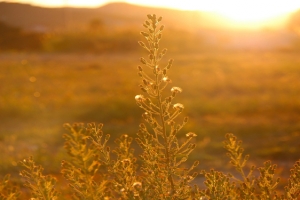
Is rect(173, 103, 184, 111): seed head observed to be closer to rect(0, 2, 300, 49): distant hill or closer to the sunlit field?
the sunlit field

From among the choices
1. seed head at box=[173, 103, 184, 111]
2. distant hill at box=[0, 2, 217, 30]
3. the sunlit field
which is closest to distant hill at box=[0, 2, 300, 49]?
distant hill at box=[0, 2, 217, 30]

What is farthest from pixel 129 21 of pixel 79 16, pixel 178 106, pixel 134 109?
pixel 178 106

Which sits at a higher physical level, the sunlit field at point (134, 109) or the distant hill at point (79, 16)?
the sunlit field at point (134, 109)

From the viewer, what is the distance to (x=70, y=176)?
2.55 meters

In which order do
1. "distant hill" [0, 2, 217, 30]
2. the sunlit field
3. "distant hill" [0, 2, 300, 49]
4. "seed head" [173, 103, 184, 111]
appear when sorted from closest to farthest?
"seed head" [173, 103, 184, 111] → the sunlit field → "distant hill" [0, 2, 300, 49] → "distant hill" [0, 2, 217, 30]

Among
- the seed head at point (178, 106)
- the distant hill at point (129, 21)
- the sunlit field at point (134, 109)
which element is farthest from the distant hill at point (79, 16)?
the seed head at point (178, 106)

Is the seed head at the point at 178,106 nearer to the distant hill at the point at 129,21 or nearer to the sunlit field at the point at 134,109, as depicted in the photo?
the sunlit field at the point at 134,109

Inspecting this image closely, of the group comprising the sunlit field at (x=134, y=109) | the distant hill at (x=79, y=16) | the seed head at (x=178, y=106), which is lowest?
the distant hill at (x=79, y=16)

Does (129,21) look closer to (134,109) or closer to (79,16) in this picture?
(79,16)

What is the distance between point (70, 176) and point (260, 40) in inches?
1848

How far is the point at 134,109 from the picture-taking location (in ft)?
37.8

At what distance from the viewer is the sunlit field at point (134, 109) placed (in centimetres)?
791

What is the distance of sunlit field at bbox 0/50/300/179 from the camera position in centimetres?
791

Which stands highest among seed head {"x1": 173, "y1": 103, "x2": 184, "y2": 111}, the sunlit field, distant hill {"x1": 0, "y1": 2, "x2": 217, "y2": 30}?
seed head {"x1": 173, "y1": 103, "x2": 184, "y2": 111}
